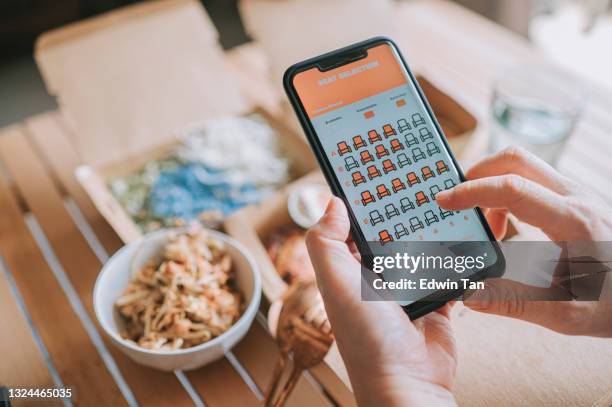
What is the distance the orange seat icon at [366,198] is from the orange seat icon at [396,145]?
0.21 ft

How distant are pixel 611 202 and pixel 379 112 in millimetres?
458

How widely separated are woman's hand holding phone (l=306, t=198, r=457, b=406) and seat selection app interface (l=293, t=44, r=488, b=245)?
0.05 m

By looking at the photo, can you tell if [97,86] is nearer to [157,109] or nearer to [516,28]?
[157,109]

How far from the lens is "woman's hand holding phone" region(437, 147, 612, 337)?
56 cm

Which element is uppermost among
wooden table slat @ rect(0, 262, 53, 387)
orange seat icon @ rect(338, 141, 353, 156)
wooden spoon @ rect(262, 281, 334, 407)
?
Answer: orange seat icon @ rect(338, 141, 353, 156)

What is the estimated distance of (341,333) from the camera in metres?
0.53

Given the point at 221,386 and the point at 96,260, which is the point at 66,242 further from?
the point at 221,386

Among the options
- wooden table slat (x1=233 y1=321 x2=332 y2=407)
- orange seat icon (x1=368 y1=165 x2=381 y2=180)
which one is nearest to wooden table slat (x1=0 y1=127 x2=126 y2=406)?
wooden table slat (x1=233 y1=321 x2=332 y2=407)

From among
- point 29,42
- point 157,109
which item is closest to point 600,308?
point 157,109

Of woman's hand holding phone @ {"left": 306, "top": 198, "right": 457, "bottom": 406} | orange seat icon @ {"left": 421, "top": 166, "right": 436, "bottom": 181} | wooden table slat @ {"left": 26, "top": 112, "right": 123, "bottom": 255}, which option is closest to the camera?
woman's hand holding phone @ {"left": 306, "top": 198, "right": 457, "bottom": 406}

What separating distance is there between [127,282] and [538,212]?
51cm

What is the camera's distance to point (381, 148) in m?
0.61

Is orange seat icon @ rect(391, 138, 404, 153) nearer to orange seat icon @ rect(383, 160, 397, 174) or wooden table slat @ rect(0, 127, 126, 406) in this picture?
orange seat icon @ rect(383, 160, 397, 174)

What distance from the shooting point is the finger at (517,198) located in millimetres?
556
